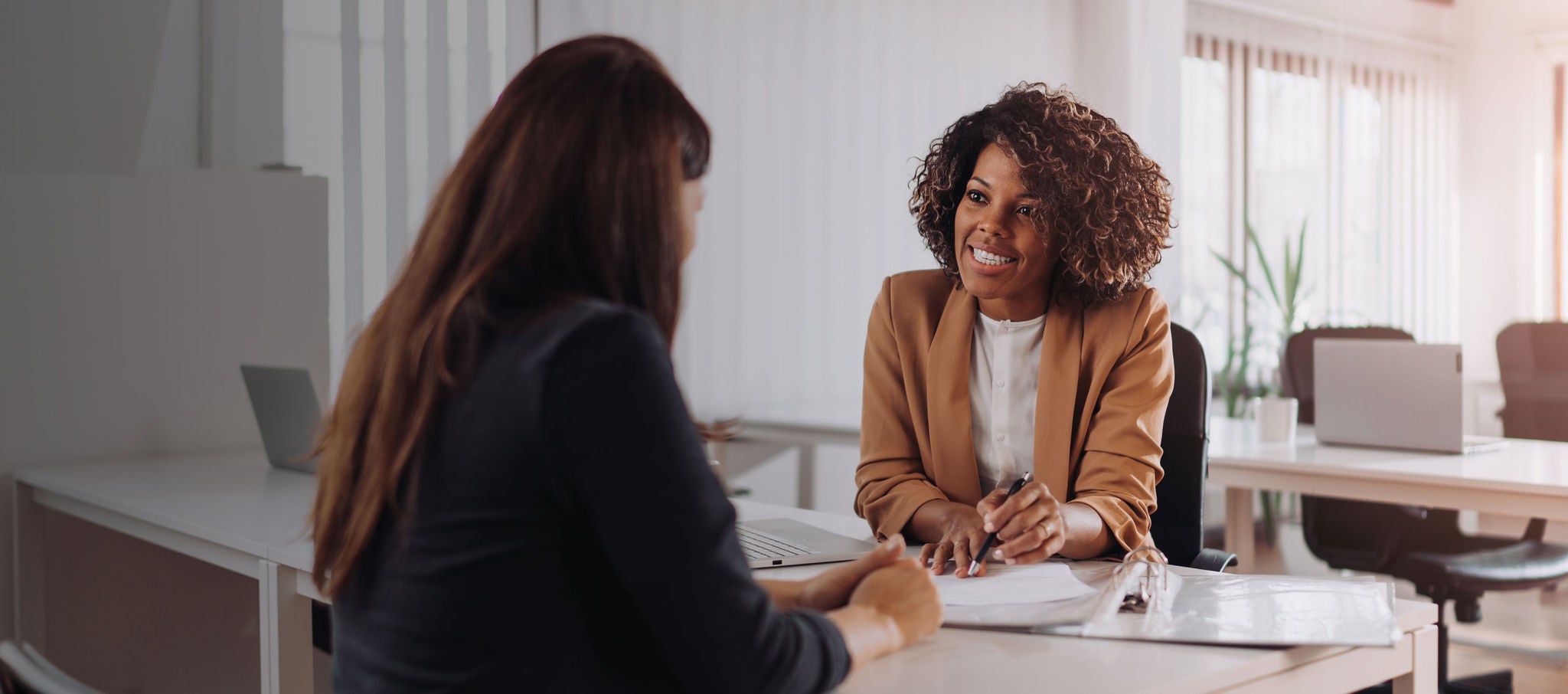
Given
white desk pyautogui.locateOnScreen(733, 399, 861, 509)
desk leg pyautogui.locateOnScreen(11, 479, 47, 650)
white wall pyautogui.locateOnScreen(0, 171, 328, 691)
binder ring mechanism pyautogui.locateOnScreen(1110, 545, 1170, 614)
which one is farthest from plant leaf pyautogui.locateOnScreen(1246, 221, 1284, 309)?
desk leg pyautogui.locateOnScreen(11, 479, 47, 650)

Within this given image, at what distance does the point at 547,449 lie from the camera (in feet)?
2.49

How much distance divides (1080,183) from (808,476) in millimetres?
2405

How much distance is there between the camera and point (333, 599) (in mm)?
877

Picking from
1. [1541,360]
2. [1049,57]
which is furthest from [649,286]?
[1049,57]

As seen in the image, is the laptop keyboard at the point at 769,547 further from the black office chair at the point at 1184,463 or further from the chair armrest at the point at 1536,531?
the chair armrest at the point at 1536,531

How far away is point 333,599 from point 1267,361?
539 centimetres

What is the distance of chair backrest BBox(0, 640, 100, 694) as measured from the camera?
821 millimetres

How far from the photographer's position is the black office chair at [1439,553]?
2.75m

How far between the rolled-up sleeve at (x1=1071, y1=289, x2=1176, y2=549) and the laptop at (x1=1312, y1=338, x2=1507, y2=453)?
1374mm

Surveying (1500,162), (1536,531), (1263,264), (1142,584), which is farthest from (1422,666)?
(1500,162)

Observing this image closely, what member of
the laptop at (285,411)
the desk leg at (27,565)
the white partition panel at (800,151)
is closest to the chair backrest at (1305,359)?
the white partition panel at (800,151)

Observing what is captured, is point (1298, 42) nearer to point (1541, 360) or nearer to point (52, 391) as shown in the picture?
point (1541, 360)

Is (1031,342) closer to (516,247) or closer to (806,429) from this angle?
(516,247)

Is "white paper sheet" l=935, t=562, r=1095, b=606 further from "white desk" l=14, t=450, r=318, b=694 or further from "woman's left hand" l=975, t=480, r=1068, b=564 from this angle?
"white desk" l=14, t=450, r=318, b=694
